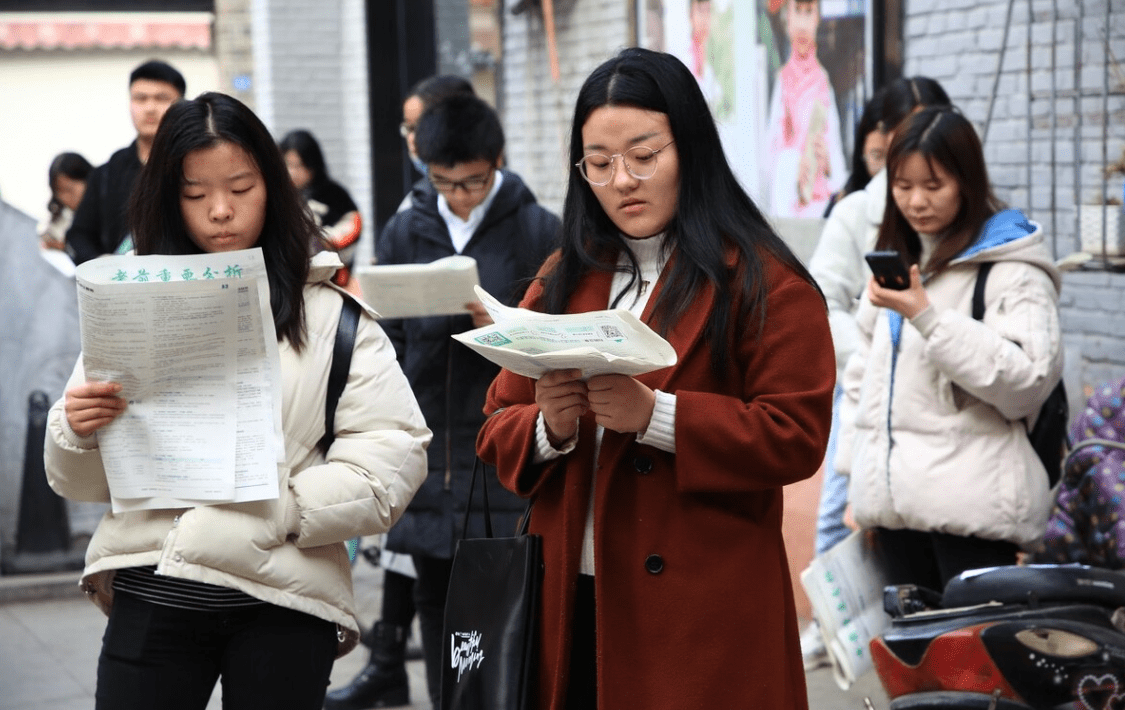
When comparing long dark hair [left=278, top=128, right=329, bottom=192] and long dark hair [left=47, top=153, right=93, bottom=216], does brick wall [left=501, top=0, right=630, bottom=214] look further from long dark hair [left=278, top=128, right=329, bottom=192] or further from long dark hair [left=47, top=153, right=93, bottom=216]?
long dark hair [left=47, top=153, right=93, bottom=216]

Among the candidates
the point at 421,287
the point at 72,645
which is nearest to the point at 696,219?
the point at 421,287

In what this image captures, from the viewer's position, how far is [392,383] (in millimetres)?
3039

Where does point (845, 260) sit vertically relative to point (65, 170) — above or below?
below

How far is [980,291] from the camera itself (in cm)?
396

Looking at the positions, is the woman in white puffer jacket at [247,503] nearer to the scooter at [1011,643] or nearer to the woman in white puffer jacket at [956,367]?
the scooter at [1011,643]

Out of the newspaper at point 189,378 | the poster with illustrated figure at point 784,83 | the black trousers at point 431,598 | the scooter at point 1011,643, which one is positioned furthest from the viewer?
the poster with illustrated figure at point 784,83

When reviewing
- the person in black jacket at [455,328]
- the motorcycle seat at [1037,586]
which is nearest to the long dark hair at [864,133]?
the person in black jacket at [455,328]

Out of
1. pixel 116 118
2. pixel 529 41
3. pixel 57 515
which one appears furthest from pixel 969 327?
pixel 116 118

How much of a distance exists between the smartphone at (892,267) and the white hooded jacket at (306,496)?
1428mm

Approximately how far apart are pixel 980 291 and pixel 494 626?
195cm

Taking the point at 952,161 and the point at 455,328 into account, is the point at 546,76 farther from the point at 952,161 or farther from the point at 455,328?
the point at 952,161

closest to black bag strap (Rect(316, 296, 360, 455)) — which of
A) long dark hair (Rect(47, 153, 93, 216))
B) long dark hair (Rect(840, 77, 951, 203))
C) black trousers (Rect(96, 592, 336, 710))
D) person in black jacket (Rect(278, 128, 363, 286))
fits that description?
black trousers (Rect(96, 592, 336, 710))

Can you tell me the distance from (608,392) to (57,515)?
19.2ft

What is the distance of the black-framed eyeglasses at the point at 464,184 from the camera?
176 inches
